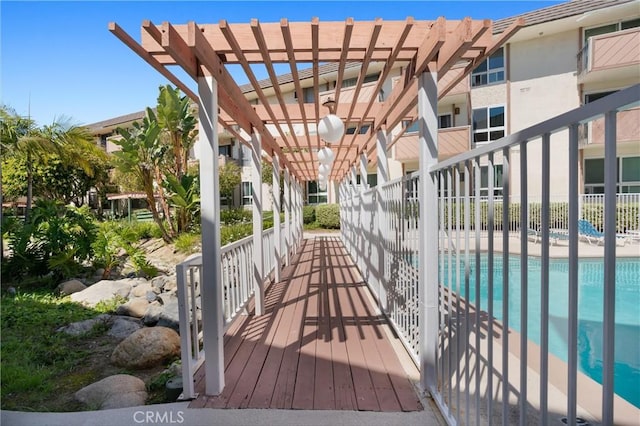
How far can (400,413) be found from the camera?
228cm

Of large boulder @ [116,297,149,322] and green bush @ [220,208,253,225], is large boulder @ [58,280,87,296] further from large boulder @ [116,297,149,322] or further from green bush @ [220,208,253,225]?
green bush @ [220,208,253,225]

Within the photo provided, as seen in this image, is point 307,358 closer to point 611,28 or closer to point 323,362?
point 323,362

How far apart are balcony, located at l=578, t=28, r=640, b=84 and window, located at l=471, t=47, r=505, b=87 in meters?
2.95

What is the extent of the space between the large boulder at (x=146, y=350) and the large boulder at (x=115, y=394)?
2.32 ft

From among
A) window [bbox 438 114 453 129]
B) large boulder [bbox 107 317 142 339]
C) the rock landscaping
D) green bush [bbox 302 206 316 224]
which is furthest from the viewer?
green bush [bbox 302 206 316 224]

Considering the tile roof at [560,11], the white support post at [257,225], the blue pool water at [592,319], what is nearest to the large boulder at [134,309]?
the white support post at [257,225]

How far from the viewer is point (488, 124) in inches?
607

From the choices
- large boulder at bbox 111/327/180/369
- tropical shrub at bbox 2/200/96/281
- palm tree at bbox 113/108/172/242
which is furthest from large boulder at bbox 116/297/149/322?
palm tree at bbox 113/108/172/242

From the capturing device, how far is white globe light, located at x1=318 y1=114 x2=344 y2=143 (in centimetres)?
362

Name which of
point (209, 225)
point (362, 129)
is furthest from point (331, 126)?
point (362, 129)

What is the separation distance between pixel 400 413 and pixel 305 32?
8.97 feet

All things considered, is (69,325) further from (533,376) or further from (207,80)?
(533,376)

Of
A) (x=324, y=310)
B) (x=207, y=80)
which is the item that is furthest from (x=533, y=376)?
(x=207, y=80)

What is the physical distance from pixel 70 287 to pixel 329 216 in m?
13.0
